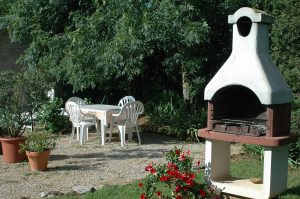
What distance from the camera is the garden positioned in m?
8.34

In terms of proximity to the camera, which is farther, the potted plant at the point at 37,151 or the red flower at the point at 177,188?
the potted plant at the point at 37,151

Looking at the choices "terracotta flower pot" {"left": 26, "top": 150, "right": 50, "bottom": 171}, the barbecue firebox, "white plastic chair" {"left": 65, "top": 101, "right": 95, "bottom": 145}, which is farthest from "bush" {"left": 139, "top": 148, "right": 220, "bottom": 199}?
"white plastic chair" {"left": 65, "top": 101, "right": 95, "bottom": 145}

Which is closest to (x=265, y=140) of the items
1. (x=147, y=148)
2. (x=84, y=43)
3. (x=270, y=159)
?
(x=270, y=159)

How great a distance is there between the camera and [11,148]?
9.13m

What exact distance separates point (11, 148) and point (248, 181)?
478 cm

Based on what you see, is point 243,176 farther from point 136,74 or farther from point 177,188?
point 136,74

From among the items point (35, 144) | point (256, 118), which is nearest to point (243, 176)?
point (256, 118)

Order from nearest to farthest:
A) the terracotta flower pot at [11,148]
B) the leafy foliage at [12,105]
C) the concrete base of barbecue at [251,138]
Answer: the concrete base of barbecue at [251,138], the terracotta flower pot at [11,148], the leafy foliage at [12,105]

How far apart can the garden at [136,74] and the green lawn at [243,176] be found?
0.02 metres

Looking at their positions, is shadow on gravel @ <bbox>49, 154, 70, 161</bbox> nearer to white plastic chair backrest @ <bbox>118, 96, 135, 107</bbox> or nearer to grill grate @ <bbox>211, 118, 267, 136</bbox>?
white plastic chair backrest @ <bbox>118, 96, 135, 107</bbox>

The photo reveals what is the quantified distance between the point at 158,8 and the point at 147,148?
137 inches

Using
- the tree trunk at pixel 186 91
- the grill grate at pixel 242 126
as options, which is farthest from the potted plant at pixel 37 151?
the tree trunk at pixel 186 91

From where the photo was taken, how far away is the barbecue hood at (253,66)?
19.6 ft

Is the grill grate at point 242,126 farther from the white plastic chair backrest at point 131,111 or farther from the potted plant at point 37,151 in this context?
the white plastic chair backrest at point 131,111
